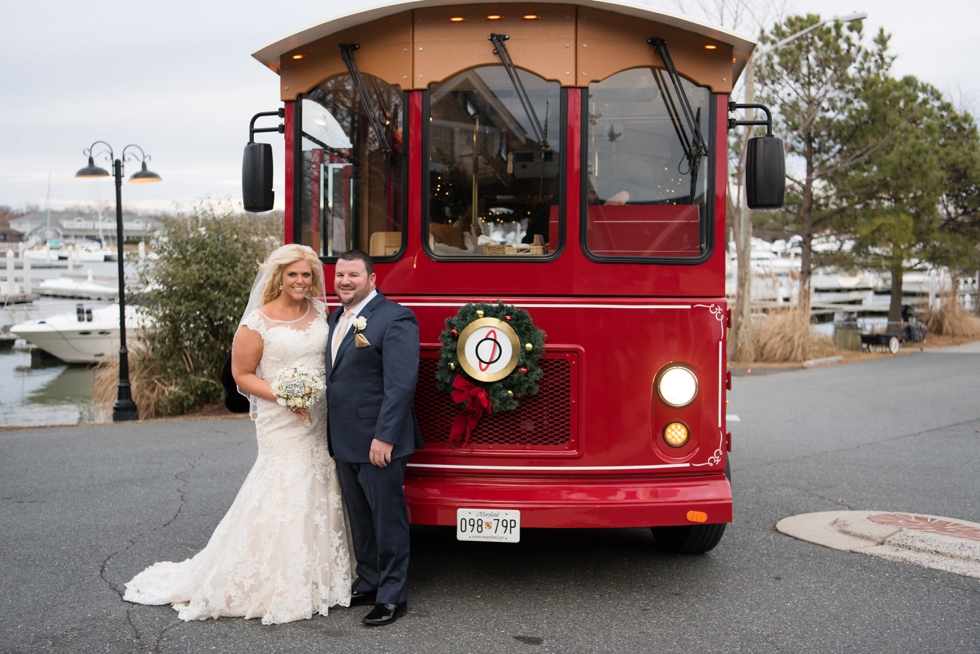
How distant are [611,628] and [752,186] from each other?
7.91 feet

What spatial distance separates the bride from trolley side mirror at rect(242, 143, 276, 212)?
746mm

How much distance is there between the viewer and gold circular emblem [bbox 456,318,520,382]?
4227mm

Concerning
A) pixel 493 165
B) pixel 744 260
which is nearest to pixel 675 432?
pixel 493 165

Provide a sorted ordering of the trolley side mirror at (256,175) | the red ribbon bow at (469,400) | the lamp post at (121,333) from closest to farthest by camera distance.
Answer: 1. the red ribbon bow at (469,400)
2. the trolley side mirror at (256,175)
3. the lamp post at (121,333)

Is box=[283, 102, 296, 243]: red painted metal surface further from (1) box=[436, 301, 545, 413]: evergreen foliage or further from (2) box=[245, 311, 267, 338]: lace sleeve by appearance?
(1) box=[436, 301, 545, 413]: evergreen foliage

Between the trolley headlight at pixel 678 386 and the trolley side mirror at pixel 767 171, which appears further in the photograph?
the trolley side mirror at pixel 767 171

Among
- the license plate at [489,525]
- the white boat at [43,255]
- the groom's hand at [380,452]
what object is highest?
the white boat at [43,255]

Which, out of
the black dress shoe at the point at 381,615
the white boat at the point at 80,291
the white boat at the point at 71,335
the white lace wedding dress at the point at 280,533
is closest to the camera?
the black dress shoe at the point at 381,615

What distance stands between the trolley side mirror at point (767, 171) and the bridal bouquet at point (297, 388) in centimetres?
251

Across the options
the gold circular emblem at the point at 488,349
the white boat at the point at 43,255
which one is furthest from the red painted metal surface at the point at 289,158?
the white boat at the point at 43,255

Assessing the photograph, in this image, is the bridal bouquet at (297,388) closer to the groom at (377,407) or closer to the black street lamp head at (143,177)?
the groom at (377,407)

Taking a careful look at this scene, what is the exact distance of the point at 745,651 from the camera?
378 cm

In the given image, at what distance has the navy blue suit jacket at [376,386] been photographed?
3.98 metres

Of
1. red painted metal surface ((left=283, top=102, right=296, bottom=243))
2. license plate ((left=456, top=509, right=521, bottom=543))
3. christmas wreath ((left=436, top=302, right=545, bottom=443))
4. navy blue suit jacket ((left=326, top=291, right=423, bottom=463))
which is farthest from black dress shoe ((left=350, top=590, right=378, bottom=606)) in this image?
red painted metal surface ((left=283, top=102, right=296, bottom=243))
